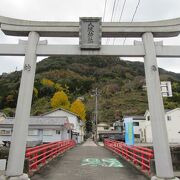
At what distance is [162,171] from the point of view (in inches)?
316

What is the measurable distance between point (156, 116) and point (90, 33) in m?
4.24

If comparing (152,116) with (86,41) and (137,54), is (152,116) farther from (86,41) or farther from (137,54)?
(86,41)

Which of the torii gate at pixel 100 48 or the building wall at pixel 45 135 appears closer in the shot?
the torii gate at pixel 100 48

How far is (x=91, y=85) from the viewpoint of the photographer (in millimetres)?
138250

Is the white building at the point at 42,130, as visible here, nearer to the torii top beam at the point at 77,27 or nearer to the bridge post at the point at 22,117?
the torii top beam at the point at 77,27

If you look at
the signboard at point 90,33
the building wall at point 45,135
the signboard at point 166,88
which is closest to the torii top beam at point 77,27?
the signboard at point 90,33

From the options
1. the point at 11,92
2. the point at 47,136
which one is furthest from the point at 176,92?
the point at 47,136

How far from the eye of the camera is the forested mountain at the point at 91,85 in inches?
3670

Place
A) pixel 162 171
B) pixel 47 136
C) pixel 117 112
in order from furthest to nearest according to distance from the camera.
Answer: pixel 117 112, pixel 47 136, pixel 162 171

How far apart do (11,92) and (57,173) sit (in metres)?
83.3

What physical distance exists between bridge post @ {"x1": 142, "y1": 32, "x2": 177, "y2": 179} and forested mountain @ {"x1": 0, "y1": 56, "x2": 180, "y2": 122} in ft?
222

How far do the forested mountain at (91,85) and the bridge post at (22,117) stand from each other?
65.8 meters

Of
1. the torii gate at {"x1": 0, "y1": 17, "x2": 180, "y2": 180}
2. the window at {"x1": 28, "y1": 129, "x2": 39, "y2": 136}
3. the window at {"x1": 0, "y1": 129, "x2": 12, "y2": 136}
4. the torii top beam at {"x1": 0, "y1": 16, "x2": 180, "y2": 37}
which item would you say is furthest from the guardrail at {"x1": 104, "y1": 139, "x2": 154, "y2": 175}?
the window at {"x1": 0, "y1": 129, "x2": 12, "y2": 136}

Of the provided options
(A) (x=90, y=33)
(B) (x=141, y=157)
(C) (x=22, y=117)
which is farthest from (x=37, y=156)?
(A) (x=90, y=33)
